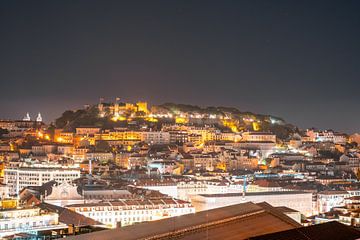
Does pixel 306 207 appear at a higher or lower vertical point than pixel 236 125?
lower

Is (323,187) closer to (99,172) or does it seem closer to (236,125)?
(99,172)

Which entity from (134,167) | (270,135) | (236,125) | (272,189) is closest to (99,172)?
(134,167)

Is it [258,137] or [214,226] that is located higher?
[258,137]

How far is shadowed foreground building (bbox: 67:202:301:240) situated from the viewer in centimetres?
582

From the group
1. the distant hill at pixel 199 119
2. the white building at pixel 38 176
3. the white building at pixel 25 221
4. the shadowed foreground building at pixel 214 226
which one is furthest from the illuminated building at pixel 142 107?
the shadowed foreground building at pixel 214 226

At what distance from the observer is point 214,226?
6.12 metres

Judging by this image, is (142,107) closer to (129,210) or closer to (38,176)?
(38,176)

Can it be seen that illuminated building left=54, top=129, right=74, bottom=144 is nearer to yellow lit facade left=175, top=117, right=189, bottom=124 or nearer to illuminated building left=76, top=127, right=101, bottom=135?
illuminated building left=76, top=127, right=101, bottom=135

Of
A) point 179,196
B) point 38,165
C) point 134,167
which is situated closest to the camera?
point 179,196

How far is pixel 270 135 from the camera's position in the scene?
3541 centimetres

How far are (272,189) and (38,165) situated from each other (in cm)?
679

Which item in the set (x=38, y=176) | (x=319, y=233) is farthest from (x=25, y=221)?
(x=38, y=176)

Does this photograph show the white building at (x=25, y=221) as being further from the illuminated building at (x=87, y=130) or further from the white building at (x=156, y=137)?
the illuminated building at (x=87, y=130)

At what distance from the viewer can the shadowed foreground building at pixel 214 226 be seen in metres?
5.82
